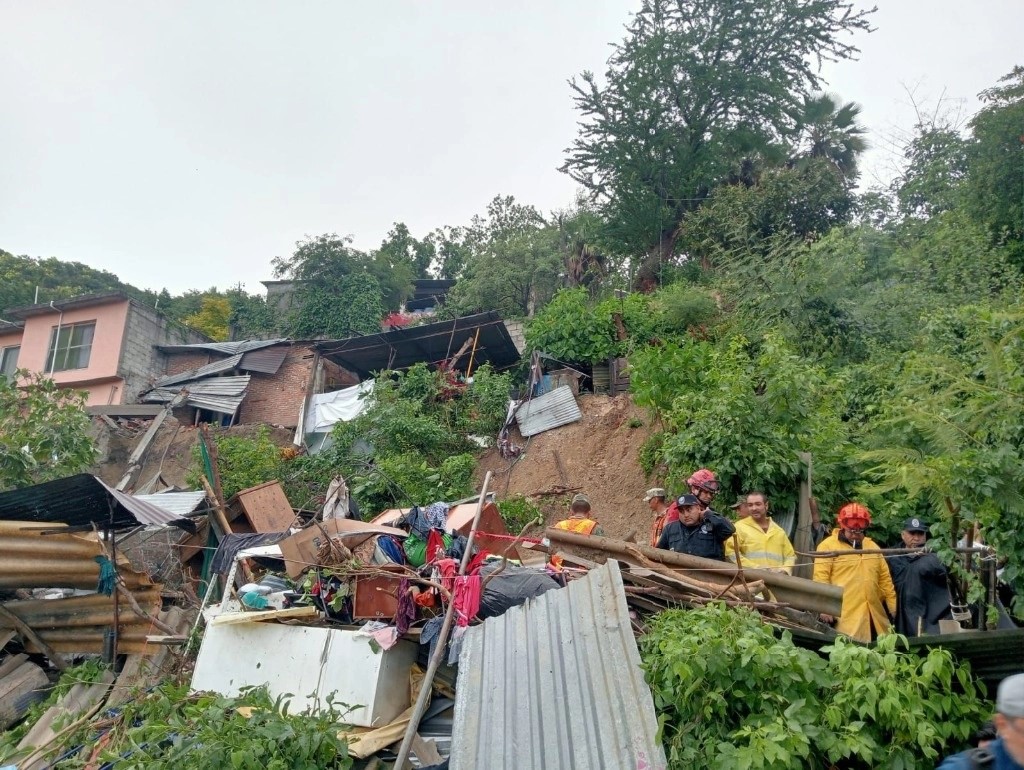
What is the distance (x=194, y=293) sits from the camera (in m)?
34.3

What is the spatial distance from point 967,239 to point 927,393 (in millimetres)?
10074

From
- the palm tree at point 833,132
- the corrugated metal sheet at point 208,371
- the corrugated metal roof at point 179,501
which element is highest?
the palm tree at point 833,132

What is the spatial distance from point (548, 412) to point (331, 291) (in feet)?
39.4

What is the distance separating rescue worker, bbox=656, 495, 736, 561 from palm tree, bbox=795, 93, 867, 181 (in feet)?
58.4

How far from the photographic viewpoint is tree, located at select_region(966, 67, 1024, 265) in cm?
1295

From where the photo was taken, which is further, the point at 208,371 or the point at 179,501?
the point at 208,371

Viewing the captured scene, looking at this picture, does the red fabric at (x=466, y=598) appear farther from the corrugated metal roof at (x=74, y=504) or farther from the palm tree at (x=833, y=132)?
the palm tree at (x=833, y=132)

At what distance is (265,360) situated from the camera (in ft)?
66.0

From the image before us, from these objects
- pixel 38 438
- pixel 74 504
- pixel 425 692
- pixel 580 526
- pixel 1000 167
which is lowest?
pixel 425 692

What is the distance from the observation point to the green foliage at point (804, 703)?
3152 millimetres

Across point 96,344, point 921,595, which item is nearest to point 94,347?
point 96,344

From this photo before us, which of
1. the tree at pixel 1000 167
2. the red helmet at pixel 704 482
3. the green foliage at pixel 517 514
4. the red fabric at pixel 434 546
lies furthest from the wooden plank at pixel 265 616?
the tree at pixel 1000 167

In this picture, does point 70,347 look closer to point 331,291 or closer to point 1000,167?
point 331,291

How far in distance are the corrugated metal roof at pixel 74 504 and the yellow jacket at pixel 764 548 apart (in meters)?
5.95
